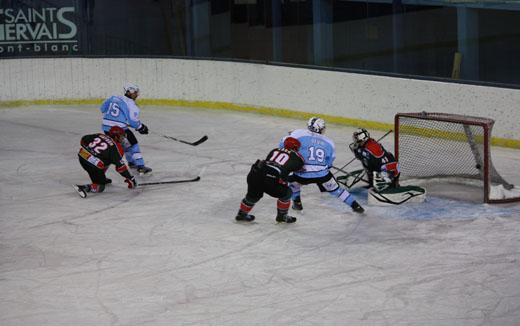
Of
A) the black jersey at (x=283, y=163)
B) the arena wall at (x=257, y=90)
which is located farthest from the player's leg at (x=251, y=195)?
the arena wall at (x=257, y=90)

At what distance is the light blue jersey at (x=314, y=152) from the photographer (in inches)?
376

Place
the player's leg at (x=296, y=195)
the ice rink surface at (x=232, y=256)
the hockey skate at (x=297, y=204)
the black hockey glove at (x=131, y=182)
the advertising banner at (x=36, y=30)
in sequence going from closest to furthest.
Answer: the ice rink surface at (x=232, y=256), the player's leg at (x=296, y=195), the hockey skate at (x=297, y=204), the black hockey glove at (x=131, y=182), the advertising banner at (x=36, y=30)

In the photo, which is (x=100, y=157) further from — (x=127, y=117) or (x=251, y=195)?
(x=251, y=195)

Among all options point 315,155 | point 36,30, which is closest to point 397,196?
point 315,155

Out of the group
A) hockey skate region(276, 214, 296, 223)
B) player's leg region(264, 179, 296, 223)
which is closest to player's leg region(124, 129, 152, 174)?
player's leg region(264, 179, 296, 223)

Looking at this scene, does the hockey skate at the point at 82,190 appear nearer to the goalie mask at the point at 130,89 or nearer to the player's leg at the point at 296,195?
the goalie mask at the point at 130,89

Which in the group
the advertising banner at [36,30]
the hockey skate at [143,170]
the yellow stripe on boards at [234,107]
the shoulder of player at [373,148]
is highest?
the advertising banner at [36,30]

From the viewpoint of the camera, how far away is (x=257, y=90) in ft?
53.0

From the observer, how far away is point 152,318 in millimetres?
7266

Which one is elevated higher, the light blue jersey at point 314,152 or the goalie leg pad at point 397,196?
the light blue jersey at point 314,152

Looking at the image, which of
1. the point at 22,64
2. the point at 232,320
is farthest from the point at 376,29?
the point at 232,320

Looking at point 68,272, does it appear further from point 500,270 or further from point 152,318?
point 500,270

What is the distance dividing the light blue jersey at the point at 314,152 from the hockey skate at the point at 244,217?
0.68 meters

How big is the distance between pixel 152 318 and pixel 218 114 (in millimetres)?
8997
